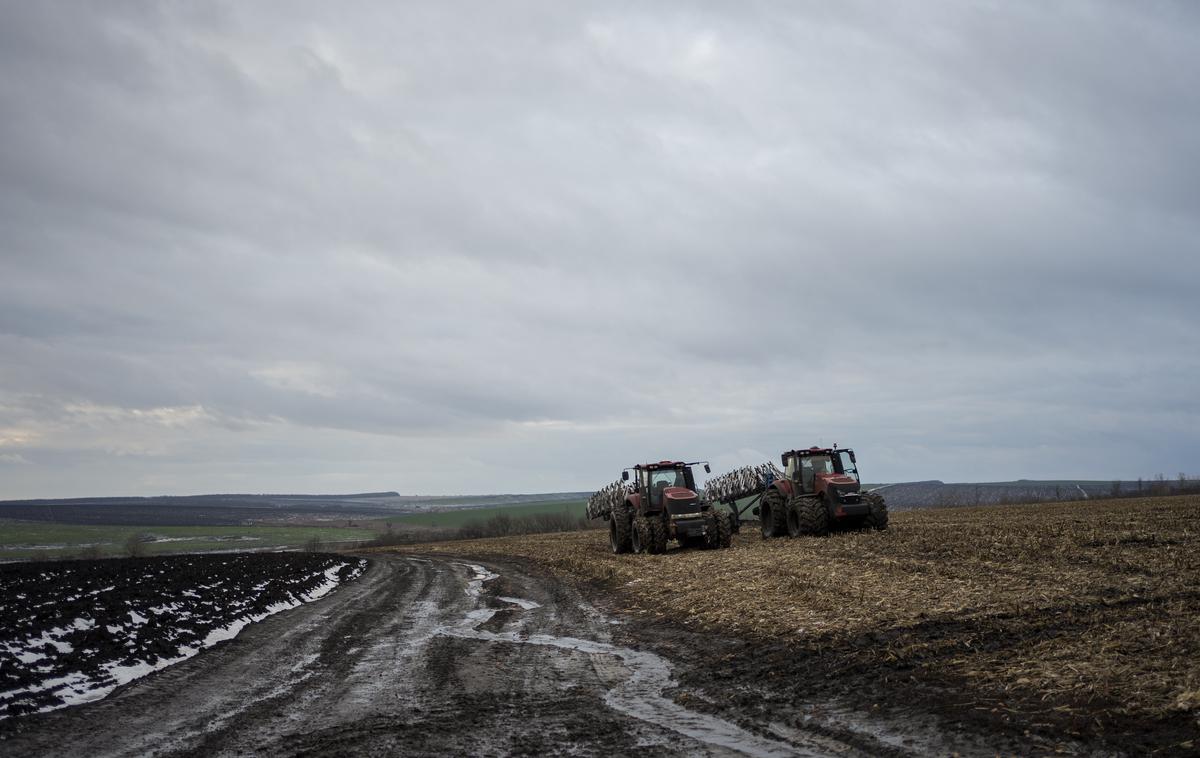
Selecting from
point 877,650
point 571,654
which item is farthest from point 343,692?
point 877,650

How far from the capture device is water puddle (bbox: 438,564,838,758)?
648cm

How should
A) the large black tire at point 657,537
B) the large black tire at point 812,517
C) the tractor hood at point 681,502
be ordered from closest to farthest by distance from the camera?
the large black tire at point 812,517 < the large black tire at point 657,537 < the tractor hood at point 681,502

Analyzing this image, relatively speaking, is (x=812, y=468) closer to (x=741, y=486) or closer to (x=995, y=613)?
(x=741, y=486)

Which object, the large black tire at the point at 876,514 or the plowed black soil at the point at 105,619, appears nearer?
the plowed black soil at the point at 105,619

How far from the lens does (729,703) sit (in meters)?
7.92

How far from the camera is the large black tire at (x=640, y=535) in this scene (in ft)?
80.9

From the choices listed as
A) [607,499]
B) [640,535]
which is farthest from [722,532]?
[607,499]

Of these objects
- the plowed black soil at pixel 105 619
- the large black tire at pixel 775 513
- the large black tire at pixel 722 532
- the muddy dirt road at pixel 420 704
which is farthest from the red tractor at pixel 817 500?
the plowed black soil at pixel 105 619

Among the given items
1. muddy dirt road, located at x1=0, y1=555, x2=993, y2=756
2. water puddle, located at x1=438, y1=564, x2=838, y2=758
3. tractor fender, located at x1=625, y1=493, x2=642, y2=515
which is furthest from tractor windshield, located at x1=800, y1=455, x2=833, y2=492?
water puddle, located at x1=438, y1=564, x2=838, y2=758

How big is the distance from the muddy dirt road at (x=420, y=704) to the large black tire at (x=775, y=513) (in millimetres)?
13306

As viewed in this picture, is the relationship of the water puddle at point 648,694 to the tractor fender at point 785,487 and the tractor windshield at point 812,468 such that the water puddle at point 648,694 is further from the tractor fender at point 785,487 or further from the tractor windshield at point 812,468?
the tractor fender at point 785,487

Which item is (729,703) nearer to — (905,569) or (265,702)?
(265,702)

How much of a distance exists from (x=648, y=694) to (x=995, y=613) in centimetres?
501

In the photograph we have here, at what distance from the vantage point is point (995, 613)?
10.4 meters
